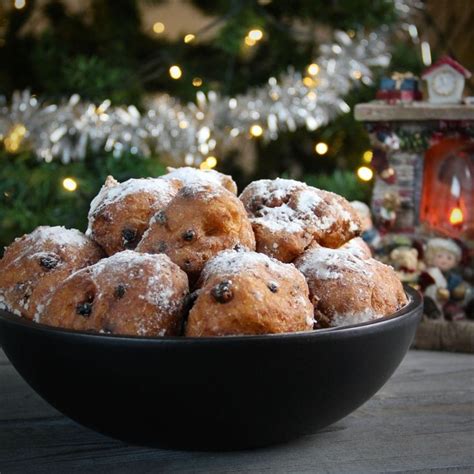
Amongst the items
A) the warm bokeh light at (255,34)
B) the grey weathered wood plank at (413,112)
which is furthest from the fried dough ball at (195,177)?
the warm bokeh light at (255,34)

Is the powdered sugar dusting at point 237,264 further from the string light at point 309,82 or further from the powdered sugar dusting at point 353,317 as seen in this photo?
the string light at point 309,82

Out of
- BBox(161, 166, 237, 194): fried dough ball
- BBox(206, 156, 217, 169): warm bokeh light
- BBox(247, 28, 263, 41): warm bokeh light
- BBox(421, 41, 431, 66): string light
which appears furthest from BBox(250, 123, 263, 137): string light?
BBox(161, 166, 237, 194): fried dough ball

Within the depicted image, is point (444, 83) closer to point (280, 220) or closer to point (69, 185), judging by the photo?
point (280, 220)

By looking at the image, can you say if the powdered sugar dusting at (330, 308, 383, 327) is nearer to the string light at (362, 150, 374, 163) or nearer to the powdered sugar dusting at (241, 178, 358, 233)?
the powdered sugar dusting at (241, 178, 358, 233)

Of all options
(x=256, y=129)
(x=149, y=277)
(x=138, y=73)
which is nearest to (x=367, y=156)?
(x=256, y=129)

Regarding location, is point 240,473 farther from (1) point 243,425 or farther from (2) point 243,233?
(2) point 243,233

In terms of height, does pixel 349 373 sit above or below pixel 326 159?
above

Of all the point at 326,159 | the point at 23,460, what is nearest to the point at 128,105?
the point at 326,159
